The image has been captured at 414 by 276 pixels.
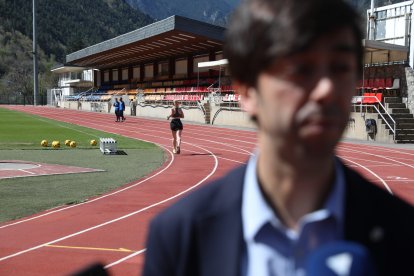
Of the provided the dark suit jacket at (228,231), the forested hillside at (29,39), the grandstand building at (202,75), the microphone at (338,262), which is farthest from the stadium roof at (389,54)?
the forested hillside at (29,39)

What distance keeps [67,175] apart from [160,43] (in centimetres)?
3526

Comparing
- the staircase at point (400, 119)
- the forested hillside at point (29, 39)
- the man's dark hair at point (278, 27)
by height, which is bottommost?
the staircase at point (400, 119)

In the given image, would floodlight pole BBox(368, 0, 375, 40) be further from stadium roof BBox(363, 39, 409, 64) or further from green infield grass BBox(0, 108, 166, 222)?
green infield grass BBox(0, 108, 166, 222)

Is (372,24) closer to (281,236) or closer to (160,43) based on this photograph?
(160,43)

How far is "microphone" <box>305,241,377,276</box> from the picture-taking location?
103 centimetres

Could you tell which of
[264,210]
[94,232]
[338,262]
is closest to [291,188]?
[264,210]

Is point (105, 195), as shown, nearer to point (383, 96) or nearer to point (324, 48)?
point (324, 48)

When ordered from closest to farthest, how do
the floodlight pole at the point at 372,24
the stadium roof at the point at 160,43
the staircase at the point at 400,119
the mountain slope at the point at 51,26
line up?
the staircase at the point at 400,119
the floodlight pole at the point at 372,24
the stadium roof at the point at 160,43
the mountain slope at the point at 51,26

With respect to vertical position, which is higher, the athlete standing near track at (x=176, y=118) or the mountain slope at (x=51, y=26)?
the mountain slope at (x=51, y=26)

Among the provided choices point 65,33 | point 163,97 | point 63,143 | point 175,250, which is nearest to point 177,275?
point 175,250

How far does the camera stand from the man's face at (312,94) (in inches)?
40.9

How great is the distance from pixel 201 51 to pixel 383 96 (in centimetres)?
2599

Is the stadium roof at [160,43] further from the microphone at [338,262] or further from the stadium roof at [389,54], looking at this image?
the microphone at [338,262]

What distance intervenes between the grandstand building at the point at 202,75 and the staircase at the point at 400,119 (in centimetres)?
5
